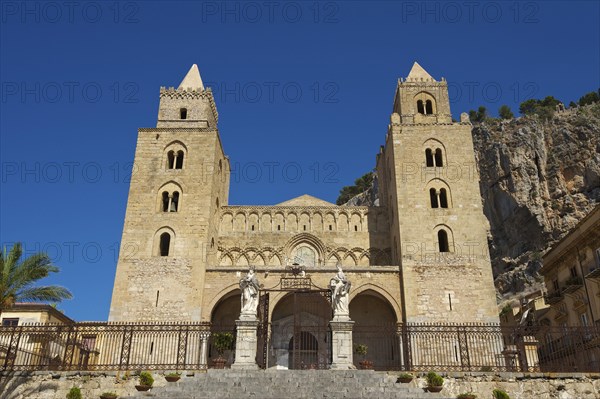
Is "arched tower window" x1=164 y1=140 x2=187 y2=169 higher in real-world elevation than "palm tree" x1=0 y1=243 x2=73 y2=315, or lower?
higher

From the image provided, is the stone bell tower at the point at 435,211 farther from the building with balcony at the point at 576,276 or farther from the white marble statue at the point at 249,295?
the white marble statue at the point at 249,295

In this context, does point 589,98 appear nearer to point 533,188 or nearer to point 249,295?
point 533,188

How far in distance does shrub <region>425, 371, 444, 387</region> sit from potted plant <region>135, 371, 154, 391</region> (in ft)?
26.9

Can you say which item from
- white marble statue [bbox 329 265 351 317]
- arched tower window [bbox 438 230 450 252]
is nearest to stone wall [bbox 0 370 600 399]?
white marble statue [bbox 329 265 351 317]

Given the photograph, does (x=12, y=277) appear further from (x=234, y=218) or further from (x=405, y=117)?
(x=405, y=117)

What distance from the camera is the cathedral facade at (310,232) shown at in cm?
2595

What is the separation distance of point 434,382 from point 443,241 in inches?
544

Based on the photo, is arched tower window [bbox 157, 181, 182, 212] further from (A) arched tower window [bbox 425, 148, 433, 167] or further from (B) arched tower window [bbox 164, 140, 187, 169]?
(A) arched tower window [bbox 425, 148, 433, 167]

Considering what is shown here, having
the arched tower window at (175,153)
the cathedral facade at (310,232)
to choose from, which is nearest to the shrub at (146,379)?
the cathedral facade at (310,232)

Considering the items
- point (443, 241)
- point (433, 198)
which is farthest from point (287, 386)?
point (433, 198)

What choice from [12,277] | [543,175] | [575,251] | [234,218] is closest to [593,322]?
[575,251]

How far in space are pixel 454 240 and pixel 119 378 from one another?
59.5ft

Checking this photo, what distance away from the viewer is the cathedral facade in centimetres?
2595

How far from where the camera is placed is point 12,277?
56.5ft
